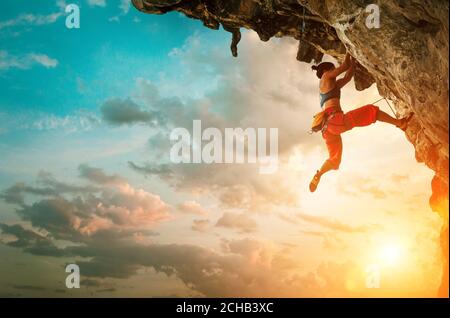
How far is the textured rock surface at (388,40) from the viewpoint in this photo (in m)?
8.84

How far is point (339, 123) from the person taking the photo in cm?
1119

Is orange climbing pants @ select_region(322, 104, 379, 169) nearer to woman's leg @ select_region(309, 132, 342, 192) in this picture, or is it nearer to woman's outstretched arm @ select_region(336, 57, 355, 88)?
woman's leg @ select_region(309, 132, 342, 192)

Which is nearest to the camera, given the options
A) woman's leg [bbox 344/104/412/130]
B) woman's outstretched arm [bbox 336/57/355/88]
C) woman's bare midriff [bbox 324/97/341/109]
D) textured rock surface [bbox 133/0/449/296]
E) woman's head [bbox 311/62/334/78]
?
textured rock surface [bbox 133/0/449/296]

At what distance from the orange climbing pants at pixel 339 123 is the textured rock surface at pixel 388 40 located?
1.21m

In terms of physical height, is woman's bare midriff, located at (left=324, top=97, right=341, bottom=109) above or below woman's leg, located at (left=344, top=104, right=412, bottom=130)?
above

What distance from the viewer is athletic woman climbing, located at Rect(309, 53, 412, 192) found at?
1073cm

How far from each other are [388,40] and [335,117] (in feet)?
9.21

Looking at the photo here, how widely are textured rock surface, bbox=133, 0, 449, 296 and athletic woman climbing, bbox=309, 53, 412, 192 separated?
770mm

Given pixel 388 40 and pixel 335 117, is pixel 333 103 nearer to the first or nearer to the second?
pixel 335 117

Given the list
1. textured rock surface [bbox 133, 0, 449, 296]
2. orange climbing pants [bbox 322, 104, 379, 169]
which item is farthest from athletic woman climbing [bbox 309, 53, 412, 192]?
textured rock surface [bbox 133, 0, 449, 296]

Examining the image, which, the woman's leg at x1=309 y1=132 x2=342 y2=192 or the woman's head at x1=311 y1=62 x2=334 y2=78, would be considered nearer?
the woman's leg at x1=309 y1=132 x2=342 y2=192

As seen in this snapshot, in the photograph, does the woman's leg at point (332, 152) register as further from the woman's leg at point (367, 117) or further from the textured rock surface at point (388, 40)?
the textured rock surface at point (388, 40)

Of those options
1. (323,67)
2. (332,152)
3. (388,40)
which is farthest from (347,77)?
(332,152)
